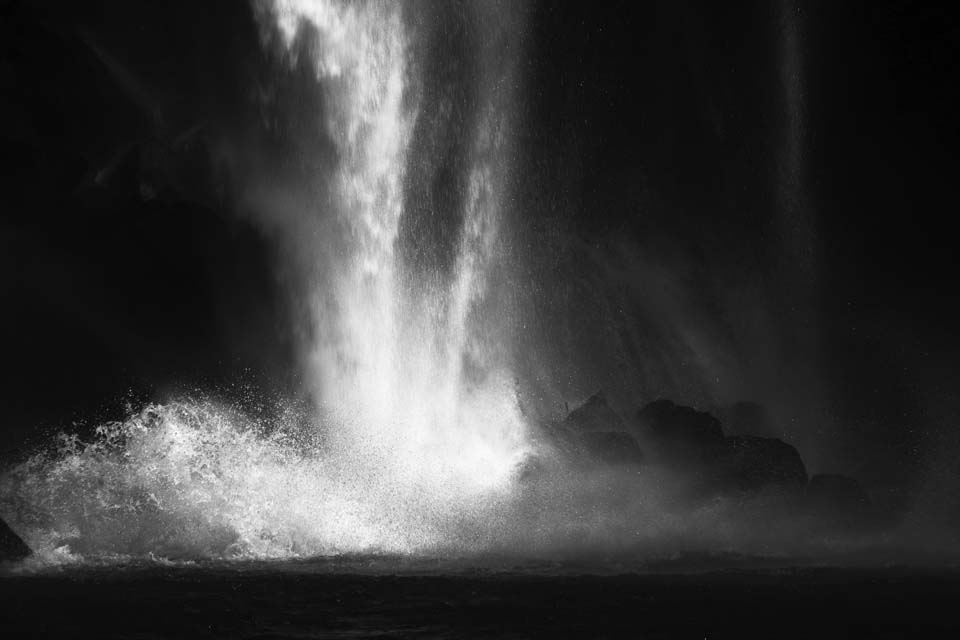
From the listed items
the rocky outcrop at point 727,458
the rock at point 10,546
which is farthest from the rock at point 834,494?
the rock at point 10,546

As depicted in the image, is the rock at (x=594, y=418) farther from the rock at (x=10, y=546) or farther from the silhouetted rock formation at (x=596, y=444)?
the rock at (x=10, y=546)

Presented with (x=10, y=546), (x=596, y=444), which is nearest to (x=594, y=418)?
(x=596, y=444)

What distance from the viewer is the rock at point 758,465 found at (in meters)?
53.1

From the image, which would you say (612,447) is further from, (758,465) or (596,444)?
(758,465)

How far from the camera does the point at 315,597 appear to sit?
2920 cm

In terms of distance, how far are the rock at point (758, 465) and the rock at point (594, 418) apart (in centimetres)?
735

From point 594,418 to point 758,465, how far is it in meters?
10.3

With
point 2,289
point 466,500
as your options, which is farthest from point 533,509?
point 2,289

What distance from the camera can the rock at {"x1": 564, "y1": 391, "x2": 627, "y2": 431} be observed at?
5928 centimetres

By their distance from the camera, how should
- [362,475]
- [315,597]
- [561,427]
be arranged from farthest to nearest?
1. [561,427]
2. [362,475]
3. [315,597]

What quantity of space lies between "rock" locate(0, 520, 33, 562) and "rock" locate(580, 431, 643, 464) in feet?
93.0

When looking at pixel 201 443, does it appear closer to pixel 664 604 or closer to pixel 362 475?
pixel 362 475

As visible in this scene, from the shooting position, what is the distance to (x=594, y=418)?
6012 cm

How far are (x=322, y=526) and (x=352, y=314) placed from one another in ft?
44.3
